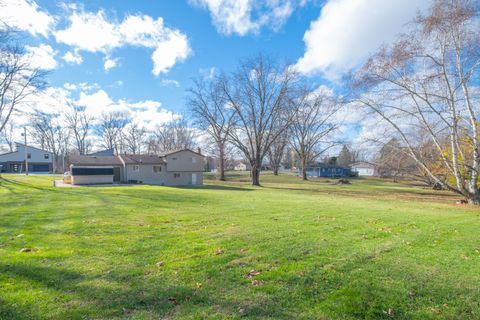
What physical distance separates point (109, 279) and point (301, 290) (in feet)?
9.55

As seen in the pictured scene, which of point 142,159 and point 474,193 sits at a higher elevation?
point 142,159

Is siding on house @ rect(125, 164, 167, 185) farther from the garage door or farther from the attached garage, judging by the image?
the garage door

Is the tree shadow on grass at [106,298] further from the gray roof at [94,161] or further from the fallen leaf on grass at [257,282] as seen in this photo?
the gray roof at [94,161]

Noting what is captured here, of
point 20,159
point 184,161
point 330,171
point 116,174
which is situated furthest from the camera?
point 330,171

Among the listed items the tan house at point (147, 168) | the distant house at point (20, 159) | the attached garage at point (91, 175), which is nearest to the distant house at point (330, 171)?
the tan house at point (147, 168)

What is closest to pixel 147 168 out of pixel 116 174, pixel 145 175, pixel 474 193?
pixel 145 175

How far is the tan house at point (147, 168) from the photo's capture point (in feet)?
100

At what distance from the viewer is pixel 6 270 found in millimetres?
4266

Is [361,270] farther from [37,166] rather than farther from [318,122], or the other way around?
[37,166]

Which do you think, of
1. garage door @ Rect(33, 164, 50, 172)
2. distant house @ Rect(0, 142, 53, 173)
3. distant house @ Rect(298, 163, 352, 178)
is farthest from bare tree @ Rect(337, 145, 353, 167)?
distant house @ Rect(0, 142, 53, 173)

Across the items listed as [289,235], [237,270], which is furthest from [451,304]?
[289,235]

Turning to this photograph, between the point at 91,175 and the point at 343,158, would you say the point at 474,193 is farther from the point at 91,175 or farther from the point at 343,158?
the point at 343,158

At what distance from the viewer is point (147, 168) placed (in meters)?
33.1

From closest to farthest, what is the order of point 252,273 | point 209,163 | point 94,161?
point 252,273, point 94,161, point 209,163
